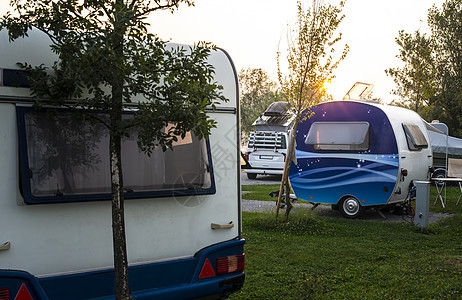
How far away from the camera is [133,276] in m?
3.99

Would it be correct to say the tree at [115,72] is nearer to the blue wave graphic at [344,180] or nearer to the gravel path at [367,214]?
the gravel path at [367,214]

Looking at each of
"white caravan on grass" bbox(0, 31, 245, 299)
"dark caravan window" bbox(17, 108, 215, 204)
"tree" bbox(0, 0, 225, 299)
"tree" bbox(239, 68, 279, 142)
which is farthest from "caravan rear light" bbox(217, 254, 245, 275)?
"tree" bbox(239, 68, 279, 142)

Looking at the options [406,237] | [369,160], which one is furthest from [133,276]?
[369,160]

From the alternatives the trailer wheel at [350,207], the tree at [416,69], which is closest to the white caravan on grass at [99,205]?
the trailer wheel at [350,207]

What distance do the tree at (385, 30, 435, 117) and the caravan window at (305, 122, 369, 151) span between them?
28.9ft

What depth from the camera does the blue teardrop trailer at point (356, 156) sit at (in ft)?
34.4

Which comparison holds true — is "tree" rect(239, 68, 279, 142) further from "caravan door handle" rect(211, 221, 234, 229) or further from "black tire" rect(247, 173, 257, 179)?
"caravan door handle" rect(211, 221, 234, 229)

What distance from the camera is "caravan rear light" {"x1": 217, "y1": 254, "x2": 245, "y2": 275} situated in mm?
4418

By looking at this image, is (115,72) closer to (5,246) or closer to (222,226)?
(5,246)

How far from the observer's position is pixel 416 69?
18.8 meters

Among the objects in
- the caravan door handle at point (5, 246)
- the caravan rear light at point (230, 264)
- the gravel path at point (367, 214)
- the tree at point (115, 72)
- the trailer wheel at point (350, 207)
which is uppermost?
the tree at point (115, 72)

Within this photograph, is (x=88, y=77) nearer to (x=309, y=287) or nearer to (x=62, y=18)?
(x=62, y=18)

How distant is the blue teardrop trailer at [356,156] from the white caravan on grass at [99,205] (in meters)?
6.67

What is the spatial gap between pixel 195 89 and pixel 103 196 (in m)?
1.14
